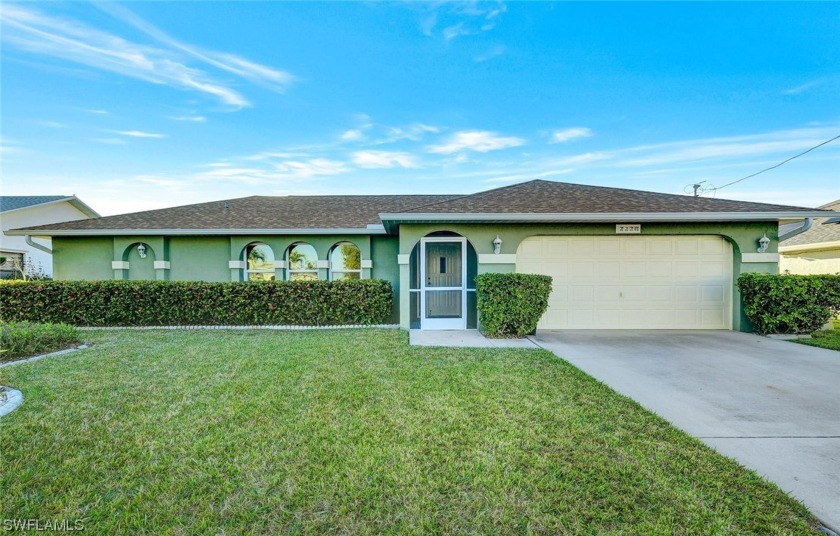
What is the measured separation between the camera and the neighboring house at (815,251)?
41.8ft

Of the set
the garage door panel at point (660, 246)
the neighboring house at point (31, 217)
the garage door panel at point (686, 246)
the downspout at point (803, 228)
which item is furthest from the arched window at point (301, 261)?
the neighboring house at point (31, 217)

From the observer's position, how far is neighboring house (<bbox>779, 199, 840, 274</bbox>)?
1275 cm

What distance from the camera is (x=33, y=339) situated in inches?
244

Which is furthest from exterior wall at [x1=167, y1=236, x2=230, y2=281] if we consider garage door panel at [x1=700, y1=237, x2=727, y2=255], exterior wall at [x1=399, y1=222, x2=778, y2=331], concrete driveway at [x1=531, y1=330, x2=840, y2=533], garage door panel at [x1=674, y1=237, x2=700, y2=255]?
garage door panel at [x1=700, y1=237, x2=727, y2=255]

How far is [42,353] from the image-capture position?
6.16m

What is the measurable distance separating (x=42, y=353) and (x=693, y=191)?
3038 centimetres

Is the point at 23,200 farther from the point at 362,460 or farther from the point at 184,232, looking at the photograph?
the point at 362,460

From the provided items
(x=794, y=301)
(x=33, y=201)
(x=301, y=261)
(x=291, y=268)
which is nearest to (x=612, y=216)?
(x=794, y=301)

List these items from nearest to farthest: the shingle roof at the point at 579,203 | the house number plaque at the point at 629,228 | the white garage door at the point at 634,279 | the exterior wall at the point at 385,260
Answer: the shingle roof at the point at 579,203
the house number plaque at the point at 629,228
the white garage door at the point at 634,279
the exterior wall at the point at 385,260

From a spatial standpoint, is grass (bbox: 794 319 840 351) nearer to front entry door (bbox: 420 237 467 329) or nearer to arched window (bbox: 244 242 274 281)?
front entry door (bbox: 420 237 467 329)

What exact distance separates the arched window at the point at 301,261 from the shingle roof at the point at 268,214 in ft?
2.67

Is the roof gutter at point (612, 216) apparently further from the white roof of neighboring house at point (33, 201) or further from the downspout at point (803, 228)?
the white roof of neighboring house at point (33, 201)

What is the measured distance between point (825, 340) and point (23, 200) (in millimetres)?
32740

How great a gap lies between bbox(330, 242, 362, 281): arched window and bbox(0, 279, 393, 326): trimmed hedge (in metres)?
1.49
